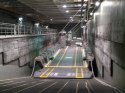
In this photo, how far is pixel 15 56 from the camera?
17.0m

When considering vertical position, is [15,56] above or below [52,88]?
above

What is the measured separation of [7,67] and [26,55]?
21.7 feet

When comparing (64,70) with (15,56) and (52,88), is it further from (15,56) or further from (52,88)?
(52,88)

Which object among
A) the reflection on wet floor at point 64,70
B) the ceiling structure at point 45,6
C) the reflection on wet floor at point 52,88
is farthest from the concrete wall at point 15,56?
the ceiling structure at point 45,6

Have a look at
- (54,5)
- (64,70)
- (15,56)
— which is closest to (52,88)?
(64,70)

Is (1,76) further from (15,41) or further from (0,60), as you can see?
(15,41)

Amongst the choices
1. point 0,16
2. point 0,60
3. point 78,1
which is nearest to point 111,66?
point 0,60

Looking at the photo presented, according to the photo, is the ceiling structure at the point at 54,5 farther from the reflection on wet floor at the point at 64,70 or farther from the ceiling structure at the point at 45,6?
the reflection on wet floor at the point at 64,70

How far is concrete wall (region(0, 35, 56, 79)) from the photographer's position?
45.9 feet

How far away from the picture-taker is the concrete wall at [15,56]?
14.0 m

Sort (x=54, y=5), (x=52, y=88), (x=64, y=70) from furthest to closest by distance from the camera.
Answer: (x=54, y=5), (x=64, y=70), (x=52, y=88)

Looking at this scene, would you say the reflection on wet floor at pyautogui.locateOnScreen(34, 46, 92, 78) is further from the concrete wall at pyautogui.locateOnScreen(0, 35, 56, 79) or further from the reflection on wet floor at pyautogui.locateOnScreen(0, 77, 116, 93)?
the reflection on wet floor at pyautogui.locateOnScreen(0, 77, 116, 93)

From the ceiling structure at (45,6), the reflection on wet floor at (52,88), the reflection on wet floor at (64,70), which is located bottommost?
the reflection on wet floor at (64,70)

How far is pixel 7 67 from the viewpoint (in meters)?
14.3
